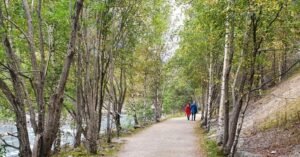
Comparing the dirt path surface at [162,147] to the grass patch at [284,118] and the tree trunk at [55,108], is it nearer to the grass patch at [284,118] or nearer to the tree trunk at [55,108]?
the grass patch at [284,118]

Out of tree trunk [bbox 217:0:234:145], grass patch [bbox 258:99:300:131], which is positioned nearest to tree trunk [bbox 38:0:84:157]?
tree trunk [bbox 217:0:234:145]

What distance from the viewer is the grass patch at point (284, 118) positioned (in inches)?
714

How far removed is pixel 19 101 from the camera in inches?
387

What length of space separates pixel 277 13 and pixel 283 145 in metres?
5.31

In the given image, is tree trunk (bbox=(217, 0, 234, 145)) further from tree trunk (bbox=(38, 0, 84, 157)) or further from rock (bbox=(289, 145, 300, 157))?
tree trunk (bbox=(38, 0, 84, 157))

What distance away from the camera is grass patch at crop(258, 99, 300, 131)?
1812 centimetres

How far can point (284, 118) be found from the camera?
19.0 metres

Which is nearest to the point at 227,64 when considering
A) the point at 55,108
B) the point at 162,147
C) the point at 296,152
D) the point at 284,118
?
the point at 296,152

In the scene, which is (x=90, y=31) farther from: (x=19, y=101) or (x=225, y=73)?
(x=19, y=101)

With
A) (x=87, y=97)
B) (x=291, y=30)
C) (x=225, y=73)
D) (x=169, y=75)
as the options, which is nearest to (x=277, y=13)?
(x=291, y=30)

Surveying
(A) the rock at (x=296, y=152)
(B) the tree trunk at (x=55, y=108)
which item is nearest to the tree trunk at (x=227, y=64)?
(A) the rock at (x=296, y=152)

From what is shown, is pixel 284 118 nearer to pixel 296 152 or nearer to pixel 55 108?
pixel 296 152

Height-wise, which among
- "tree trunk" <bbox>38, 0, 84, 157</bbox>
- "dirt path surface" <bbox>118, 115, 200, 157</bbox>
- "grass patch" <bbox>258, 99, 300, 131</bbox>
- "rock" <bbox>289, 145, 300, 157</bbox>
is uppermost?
"tree trunk" <bbox>38, 0, 84, 157</bbox>

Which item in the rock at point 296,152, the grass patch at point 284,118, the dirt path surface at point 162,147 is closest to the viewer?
the rock at point 296,152
